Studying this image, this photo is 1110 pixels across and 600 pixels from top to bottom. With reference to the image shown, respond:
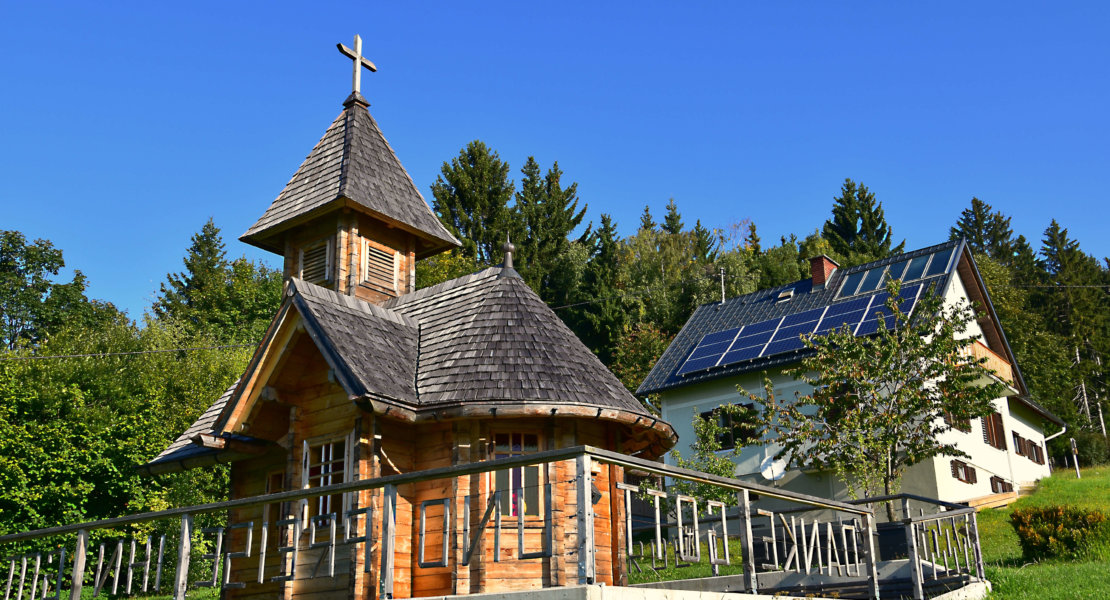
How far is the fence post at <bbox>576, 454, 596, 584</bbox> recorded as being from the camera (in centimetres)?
745

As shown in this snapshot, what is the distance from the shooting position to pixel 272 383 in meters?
15.0

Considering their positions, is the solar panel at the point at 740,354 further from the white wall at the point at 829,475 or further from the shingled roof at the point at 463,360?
the shingled roof at the point at 463,360

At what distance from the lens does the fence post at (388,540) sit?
8.44 m

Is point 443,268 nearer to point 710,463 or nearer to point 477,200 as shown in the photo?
point 477,200

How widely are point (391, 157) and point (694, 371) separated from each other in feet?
51.3

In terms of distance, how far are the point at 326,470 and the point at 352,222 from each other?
581 cm

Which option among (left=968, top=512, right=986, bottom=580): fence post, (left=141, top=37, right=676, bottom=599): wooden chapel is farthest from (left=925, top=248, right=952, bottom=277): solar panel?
(left=968, top=512, right=986, bottom=580): fence post

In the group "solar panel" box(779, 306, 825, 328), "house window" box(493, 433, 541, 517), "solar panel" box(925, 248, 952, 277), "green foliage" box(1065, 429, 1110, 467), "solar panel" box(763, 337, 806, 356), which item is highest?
"solar panel" box(925, 248, 952, 277)

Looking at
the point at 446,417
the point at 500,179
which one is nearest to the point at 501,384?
the point at 446,417

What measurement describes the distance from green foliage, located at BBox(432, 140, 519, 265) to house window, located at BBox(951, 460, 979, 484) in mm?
29559

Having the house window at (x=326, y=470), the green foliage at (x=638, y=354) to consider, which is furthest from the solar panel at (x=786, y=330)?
the house window at (x=326, y=470)

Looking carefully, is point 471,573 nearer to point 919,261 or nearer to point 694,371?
point 694,371

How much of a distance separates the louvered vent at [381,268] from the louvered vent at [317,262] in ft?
2.48

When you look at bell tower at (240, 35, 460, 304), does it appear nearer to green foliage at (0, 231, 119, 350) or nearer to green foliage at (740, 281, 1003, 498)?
green foliage at (740, 281, 1003, 498)
